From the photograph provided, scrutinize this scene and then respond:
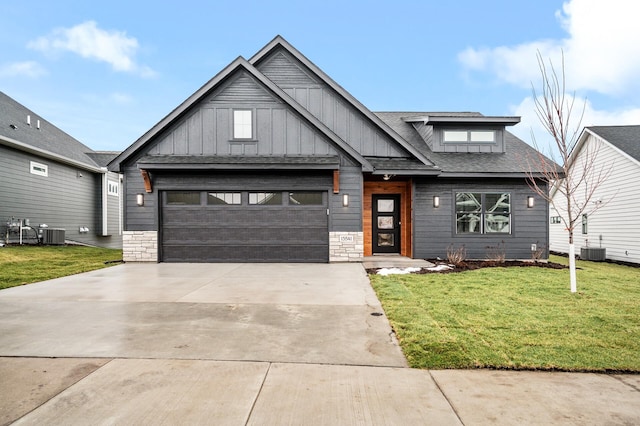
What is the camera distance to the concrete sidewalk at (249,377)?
2.40 meters

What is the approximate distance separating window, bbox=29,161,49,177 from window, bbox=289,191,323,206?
12.0 meters

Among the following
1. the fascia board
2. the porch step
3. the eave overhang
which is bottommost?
the porch step

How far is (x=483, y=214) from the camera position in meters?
11.8

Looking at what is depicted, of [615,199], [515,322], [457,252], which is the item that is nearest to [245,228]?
[457,252]

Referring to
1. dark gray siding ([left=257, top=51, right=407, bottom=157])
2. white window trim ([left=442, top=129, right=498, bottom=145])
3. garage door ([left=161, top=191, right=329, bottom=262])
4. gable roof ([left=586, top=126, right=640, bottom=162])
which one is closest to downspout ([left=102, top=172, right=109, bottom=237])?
garage door ([left=161, top=191, right=329, bottom=262])

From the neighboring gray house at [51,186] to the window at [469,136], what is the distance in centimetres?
1622

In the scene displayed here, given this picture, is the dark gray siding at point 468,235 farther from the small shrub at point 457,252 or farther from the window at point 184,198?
the window at point 184,198

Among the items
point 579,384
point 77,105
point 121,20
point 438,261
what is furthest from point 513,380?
point 77,105

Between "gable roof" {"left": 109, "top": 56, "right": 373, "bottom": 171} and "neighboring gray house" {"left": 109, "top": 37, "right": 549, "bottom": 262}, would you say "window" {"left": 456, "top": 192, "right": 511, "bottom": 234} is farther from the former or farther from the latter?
"gable roof" {"left": 109, "top": 56, "right": 373, "bottom": 171}

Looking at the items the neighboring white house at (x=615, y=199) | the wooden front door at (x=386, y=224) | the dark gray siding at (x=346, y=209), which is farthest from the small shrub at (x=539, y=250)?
the dark gray siding at (x=346, y=209)

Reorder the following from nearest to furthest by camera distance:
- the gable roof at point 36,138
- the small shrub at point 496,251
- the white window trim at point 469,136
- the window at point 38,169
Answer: the small shrub at point 496,251, the white window trim at point 469,136, the gable roof at point 36,138, the window at point 38,169

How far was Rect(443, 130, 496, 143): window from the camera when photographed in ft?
42.1

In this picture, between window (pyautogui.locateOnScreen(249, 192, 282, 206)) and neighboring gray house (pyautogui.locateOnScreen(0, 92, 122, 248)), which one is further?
neighboring gray house (pyautogui.locateOnScreen(0, 92, 122, 248))

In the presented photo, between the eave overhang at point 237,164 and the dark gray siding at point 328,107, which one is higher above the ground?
the dark gray siding at point 328,107
